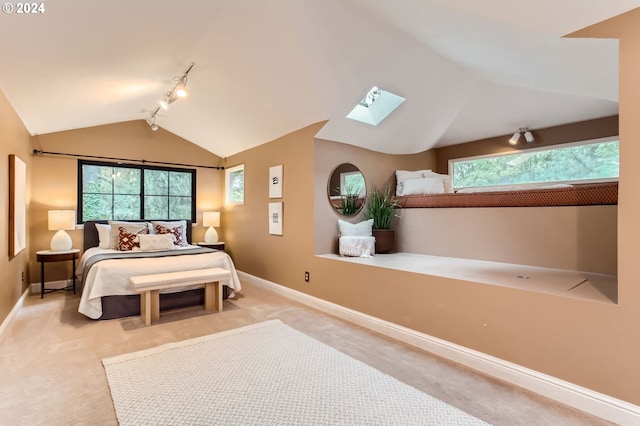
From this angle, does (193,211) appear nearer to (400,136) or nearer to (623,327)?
(400,136)

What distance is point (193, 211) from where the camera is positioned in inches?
234

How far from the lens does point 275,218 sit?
177 inches

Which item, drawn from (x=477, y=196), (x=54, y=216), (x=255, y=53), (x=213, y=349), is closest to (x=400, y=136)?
(x=477, y=196)

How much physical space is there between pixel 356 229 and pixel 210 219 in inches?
119

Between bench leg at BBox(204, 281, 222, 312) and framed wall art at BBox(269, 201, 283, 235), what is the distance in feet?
3.69

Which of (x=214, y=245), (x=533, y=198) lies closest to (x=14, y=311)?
(x=214, y=245)

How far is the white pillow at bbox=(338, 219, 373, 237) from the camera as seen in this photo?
3.90 metres

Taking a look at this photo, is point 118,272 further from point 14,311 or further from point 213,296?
point 14,311

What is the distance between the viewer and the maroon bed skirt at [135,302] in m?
3.34

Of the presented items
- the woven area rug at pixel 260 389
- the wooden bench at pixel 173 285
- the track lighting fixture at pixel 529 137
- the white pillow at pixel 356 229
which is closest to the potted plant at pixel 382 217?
the white pillow at pixel 356 229

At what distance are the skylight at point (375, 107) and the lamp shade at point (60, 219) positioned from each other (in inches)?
159

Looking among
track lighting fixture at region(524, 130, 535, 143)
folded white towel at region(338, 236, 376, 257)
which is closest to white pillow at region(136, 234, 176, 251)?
folded white towel at region(338, 236, 376, 257)

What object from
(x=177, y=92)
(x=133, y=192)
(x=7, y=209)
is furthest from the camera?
(x=133, y=192)

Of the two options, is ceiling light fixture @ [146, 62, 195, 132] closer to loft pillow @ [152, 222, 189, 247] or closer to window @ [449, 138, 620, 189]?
loft pillow @ [152, 222, 189, 247]
